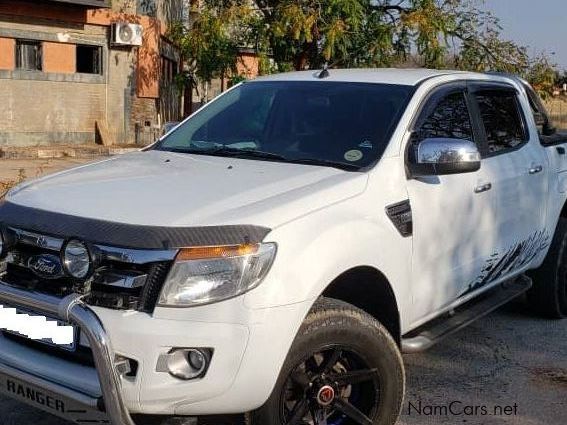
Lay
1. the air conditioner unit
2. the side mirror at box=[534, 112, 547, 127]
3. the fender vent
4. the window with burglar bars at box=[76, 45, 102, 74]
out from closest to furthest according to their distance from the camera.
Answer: the fender vent, the side mirror at box=[534, 112, 547, 127], the air conditioner unit, the window with burglar bars at box=[76, 45, 102, 74]

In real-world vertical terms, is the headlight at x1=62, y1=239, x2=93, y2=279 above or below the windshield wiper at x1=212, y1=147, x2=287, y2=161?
below

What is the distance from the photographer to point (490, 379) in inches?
174

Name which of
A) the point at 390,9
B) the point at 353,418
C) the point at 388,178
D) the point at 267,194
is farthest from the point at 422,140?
the point at 390,9

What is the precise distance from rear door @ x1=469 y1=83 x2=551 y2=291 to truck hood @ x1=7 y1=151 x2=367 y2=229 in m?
1.33

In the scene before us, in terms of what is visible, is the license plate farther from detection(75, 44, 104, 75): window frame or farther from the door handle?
detection(75, 44, 104, 75): window frame

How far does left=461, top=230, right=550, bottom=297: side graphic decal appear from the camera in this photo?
427cm

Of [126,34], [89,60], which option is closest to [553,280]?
[126,34]

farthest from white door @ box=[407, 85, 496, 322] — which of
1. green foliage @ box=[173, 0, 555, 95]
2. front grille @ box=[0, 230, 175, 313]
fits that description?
green foliage @ box=[173, 0, 555, 95]

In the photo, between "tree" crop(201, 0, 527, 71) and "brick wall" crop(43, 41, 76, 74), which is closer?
"tree" crop(201, 0, 527, 71)

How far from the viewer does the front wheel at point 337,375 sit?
2873 mm

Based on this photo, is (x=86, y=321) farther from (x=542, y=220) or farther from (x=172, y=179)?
(x=542, y=220)

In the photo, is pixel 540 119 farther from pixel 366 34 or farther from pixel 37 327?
pixel 366 34

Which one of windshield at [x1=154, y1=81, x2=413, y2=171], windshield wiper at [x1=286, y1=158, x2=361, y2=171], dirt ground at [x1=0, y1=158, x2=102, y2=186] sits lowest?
dirt ground at [x1=0, y1=158, x2=102, y2=186]

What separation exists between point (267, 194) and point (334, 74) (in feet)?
5.39
